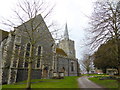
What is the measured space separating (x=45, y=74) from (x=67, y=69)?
13770 millimetres

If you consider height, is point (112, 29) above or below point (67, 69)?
above

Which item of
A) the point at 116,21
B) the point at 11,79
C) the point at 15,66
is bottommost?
the point at 11,79

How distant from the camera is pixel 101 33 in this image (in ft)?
36.0

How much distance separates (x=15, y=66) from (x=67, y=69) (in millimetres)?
21368

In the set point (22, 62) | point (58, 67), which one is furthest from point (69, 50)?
point (22, 62)

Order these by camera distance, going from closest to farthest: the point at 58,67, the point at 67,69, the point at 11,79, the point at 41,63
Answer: the point at 11,79 < the point at 41,63 < the point at 58,67 < the point at 67,69

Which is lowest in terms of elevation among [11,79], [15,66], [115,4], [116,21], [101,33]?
[11,79]

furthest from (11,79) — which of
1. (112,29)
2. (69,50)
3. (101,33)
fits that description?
(69,50)

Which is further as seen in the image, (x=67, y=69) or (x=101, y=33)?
(x=67, y=69)

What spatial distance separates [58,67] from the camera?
108 ft

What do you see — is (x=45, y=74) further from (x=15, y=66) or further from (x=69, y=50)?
(x=69, y=50)

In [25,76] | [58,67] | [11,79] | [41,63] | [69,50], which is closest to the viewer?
[11,79]

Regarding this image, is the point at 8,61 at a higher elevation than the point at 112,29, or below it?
below

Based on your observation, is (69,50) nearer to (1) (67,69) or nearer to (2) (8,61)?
(1) (67,69)
